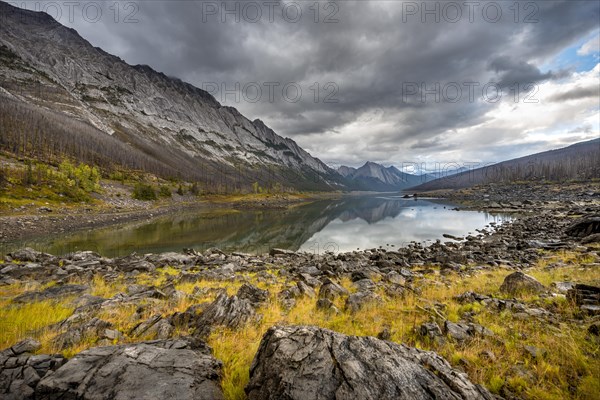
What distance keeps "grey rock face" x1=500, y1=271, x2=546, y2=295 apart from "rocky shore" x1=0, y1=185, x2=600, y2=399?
0.05 m

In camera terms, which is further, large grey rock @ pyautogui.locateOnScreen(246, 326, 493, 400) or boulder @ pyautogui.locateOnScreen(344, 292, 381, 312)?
boulder @ pyautogui.locateOnScreen(344, 292, 381, 312)

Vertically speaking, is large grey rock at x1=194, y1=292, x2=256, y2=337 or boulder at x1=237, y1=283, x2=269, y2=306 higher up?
large grey rock at x1=194, y1=292, x2=256, y2=337

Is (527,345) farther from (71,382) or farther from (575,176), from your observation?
(575,176)

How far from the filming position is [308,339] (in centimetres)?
495

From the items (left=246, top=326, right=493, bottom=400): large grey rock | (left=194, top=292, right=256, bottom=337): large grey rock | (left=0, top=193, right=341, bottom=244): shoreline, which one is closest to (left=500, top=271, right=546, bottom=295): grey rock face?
(left=246, top=326, right=493, bottom=400): large grey rock

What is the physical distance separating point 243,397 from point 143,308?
7145 millimetres

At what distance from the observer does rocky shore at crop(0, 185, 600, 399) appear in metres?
4.27

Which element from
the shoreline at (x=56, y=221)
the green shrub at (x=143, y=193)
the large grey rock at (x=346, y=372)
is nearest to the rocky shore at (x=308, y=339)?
the large grey rock at (x=346, y=372)

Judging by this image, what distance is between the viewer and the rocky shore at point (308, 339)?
427cm

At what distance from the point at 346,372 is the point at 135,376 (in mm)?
3971

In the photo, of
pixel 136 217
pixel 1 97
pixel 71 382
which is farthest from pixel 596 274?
pixel 1 97

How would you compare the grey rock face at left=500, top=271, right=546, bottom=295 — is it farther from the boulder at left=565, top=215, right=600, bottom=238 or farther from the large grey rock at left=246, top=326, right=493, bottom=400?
the boulder at left=565, top=215, right=600, bottom=238

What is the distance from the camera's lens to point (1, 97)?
142500 mm

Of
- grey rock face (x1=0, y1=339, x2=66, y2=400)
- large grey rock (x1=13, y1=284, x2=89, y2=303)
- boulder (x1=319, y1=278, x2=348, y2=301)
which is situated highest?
grey rock face (x1=0, y1=339, x2=66, y2=400)
